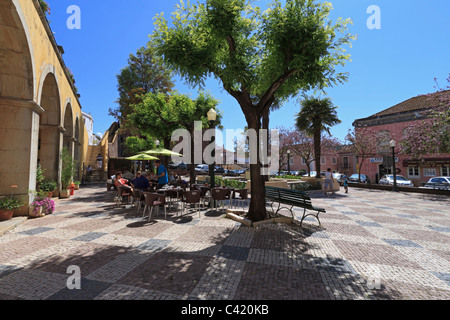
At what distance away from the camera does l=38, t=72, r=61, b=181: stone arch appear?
10.2m

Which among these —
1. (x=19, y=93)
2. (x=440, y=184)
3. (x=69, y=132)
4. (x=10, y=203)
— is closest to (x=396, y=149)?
(x=440, y=184)

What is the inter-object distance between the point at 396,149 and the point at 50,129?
37.0 metres

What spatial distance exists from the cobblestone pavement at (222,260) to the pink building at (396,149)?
2634 cm

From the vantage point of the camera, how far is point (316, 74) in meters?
5.62

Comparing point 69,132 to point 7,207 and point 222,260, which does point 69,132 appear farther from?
point 222,260

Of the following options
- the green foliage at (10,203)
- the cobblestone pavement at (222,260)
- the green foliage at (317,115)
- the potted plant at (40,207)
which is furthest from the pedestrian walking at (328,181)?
the green foliage at (10,203)

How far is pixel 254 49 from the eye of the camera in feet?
22.7

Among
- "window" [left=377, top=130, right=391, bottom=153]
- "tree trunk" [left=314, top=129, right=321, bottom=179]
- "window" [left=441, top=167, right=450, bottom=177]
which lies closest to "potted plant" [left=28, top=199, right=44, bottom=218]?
"tree trunk" [left=314, top=129, right=321, bottom=179]

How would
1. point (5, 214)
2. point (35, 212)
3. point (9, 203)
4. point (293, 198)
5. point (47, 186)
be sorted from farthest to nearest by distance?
point (47, 186), point (35, 212), point (293, 198), point (9, 203), point (5, 214)

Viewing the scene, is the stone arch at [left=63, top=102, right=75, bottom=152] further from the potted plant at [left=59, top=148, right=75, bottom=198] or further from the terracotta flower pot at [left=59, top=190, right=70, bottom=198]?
the terracotta flower pot at [left=59, top=190, right=70, bottom=198]

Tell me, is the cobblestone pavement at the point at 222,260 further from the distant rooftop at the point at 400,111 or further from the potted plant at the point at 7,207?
the distant rooftop at the point at 400,111

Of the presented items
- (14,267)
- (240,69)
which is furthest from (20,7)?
(14,267)
